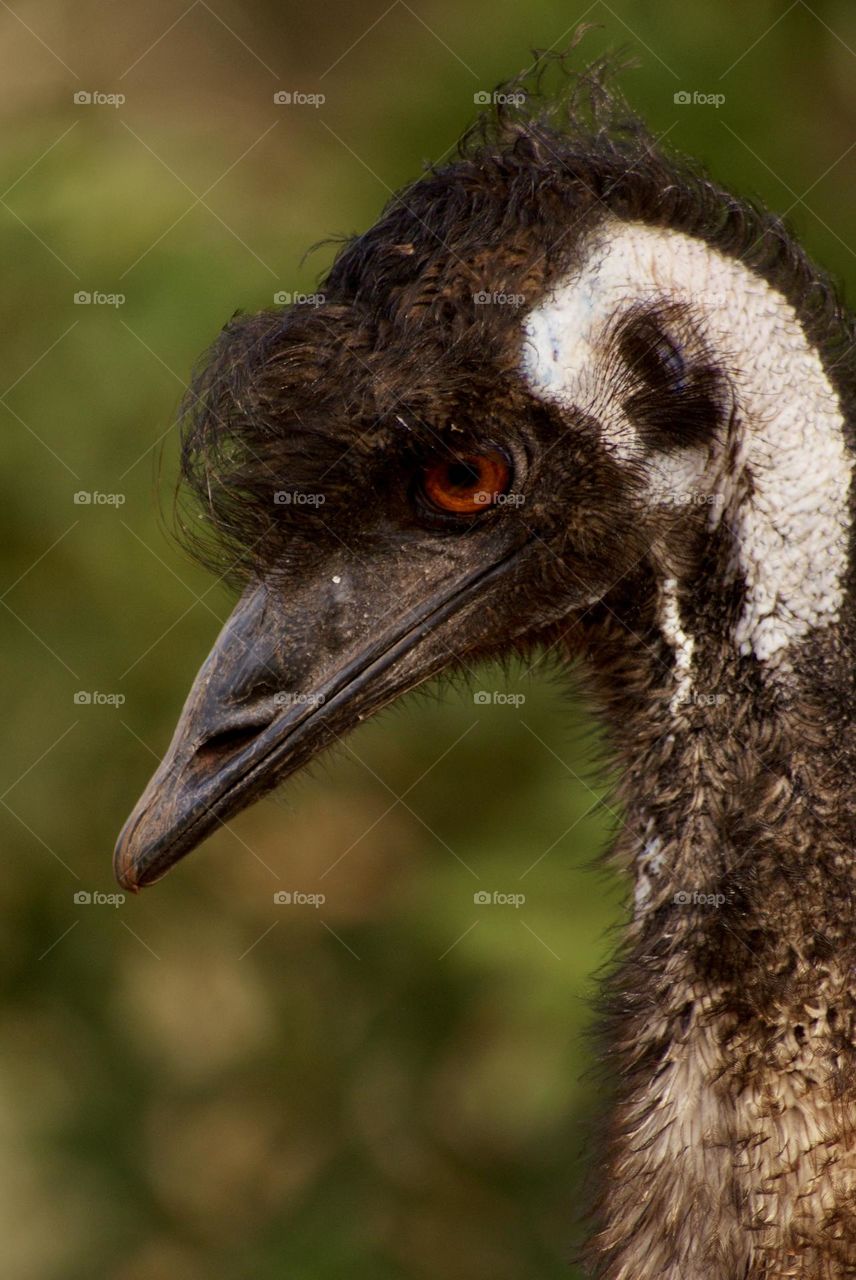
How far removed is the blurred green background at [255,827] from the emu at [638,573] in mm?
1939

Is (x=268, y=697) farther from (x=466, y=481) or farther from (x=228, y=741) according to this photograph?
(x=466, y=481)

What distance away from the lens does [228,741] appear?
8.54 ft

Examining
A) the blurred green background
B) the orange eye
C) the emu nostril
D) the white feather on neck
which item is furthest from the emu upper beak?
the blurred green background

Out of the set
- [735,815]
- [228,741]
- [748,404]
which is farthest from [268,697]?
[748,404]

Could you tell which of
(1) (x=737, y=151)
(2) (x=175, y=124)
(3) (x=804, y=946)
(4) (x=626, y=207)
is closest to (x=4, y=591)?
(2) (x=175, y=124)

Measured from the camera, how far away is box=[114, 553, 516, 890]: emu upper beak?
2.57 m

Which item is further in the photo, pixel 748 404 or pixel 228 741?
pixel 228 741

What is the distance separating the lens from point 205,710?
2.60 meters

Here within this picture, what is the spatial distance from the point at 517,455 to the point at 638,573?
250 mm

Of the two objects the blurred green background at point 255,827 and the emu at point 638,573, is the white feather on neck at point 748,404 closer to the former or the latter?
the emu at point 638,573

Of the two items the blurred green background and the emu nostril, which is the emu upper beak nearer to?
the emu nostril

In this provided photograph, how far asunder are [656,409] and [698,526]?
18cm

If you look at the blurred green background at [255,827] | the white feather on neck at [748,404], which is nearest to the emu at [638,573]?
the white feather on neck at [748,404]

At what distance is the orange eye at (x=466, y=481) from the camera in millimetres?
2543
